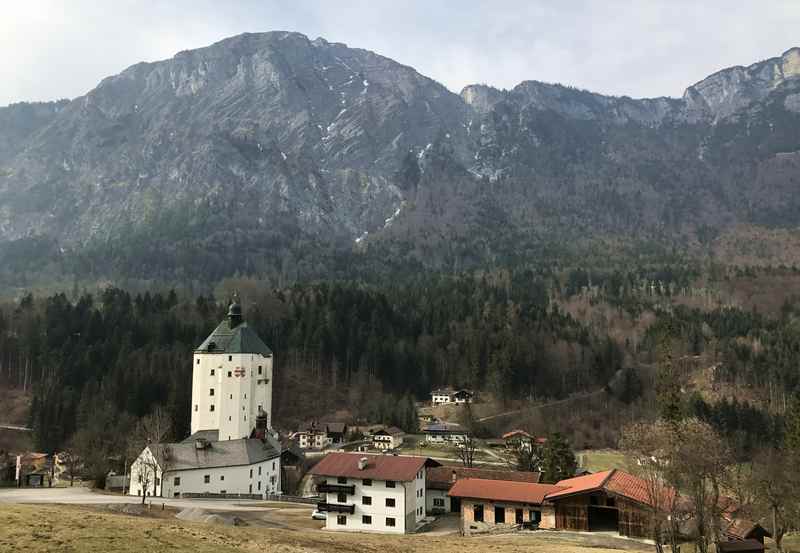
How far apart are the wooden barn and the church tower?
56281mm

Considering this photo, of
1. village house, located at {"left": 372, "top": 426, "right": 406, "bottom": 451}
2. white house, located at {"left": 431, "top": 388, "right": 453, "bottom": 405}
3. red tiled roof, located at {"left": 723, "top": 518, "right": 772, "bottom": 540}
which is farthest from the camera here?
white house, located at {"left": 431, "top": 388, "right": 453, "bottom": 405}

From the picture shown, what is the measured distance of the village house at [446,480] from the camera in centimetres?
7000

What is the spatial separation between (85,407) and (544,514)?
83.4 metres

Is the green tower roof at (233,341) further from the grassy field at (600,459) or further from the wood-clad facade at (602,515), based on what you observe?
the wood-clad facade at (602,515)

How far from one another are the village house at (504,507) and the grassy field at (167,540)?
9.51 metres

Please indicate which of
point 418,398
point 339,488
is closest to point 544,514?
point 339,488

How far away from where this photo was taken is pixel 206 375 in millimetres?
103750

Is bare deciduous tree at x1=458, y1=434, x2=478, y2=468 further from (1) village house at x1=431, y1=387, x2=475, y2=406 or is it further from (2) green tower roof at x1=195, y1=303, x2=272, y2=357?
(1) village house at x1=431, y1=387, x2=475, y2=406

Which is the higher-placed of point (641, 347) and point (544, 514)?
point (641, 347)

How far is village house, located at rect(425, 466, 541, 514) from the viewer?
70.0 m

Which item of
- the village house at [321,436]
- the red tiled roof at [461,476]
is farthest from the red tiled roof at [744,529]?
the village house at [321,436]

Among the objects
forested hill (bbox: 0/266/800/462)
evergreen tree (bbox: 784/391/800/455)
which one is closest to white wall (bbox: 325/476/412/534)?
evergreen tree (bbox: 784/391/800/455)

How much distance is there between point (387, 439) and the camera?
10725 cm

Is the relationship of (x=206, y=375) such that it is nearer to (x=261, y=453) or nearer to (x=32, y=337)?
(x=261, y=453)
